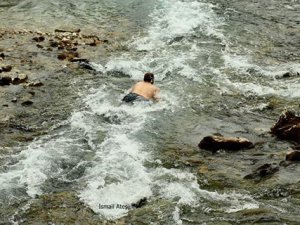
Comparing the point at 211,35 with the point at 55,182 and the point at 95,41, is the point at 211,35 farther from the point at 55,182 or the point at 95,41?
the point at 55,182

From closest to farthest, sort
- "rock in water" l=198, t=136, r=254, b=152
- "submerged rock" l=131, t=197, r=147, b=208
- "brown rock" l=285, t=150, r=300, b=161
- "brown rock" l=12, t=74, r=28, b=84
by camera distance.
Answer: "submerged rock" l=131, t=197, r=147, b=208 < "brown rock" l=285, t=150, r=300, b=161 < "rock in water" l=198, t=136, r=254, b=152 < "brown rock" l=12, t=74, r=28, b=84

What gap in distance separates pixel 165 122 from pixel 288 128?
2.83 metres

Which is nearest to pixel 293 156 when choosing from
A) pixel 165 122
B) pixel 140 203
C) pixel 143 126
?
pixel 140 203

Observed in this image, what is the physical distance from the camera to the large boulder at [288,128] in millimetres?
9688

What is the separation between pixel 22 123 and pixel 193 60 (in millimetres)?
6224

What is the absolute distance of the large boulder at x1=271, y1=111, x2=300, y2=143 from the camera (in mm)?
9688

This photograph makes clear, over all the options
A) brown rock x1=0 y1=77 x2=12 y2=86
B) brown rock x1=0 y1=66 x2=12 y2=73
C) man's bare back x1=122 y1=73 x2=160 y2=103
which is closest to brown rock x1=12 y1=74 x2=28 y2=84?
brown rock x1=0 y1=77 x2=12 y2=86

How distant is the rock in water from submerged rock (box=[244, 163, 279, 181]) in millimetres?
1057

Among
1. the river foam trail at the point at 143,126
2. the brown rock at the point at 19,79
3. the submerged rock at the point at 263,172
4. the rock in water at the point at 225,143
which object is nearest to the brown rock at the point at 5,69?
the brown rock at the point at 19,79

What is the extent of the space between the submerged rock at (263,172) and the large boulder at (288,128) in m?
1.40

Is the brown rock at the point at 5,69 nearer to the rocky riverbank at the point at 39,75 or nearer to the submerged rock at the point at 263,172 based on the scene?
the rocky riverbank at the point at 39,75

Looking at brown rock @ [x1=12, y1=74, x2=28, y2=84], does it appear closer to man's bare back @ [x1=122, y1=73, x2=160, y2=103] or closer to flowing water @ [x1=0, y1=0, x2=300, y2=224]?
flowing water @ [x1=0, y1=0, x2=300, y2=224]

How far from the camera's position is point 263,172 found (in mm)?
8445

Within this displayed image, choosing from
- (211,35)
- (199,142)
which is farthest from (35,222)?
(211,35)
